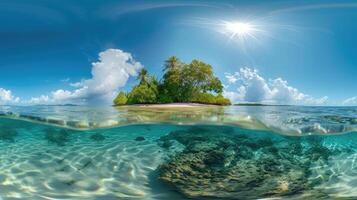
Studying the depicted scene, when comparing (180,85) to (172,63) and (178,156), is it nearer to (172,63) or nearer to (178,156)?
(172,63)

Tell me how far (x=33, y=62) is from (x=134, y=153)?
4.20 metres

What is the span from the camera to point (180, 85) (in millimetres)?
8391

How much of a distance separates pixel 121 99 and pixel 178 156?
8.28 feet

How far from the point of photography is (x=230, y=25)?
7938 millimetres

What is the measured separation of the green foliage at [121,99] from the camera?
7812 mm

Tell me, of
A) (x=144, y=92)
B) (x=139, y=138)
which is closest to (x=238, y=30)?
(x=144, y=92)

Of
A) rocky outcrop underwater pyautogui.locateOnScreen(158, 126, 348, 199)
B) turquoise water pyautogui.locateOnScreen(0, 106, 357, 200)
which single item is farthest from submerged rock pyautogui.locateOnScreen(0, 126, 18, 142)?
rocky outcrop underwater pyautogui.locateOnScreen(158, 126, 348, 199)

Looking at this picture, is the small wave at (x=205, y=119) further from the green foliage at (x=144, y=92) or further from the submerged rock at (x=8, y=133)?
the submerged rock at (x=8, y=133)

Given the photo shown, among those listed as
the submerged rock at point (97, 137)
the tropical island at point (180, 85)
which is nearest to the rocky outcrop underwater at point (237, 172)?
the tropical island at point (180, 85)

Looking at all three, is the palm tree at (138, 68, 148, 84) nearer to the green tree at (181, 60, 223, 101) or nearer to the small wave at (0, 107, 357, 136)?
the green tree at (181, 60, 223, 101)

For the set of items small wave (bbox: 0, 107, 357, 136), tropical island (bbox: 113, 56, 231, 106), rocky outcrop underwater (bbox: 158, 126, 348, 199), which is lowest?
rocky outcrop underwater (bbox: 158, 126, 348, 199)

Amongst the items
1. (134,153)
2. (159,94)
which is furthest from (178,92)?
(134,153)

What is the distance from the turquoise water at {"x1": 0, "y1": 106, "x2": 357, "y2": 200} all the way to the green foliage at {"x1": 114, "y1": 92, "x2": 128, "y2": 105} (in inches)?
43.1

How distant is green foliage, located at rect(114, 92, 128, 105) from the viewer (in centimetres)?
781
